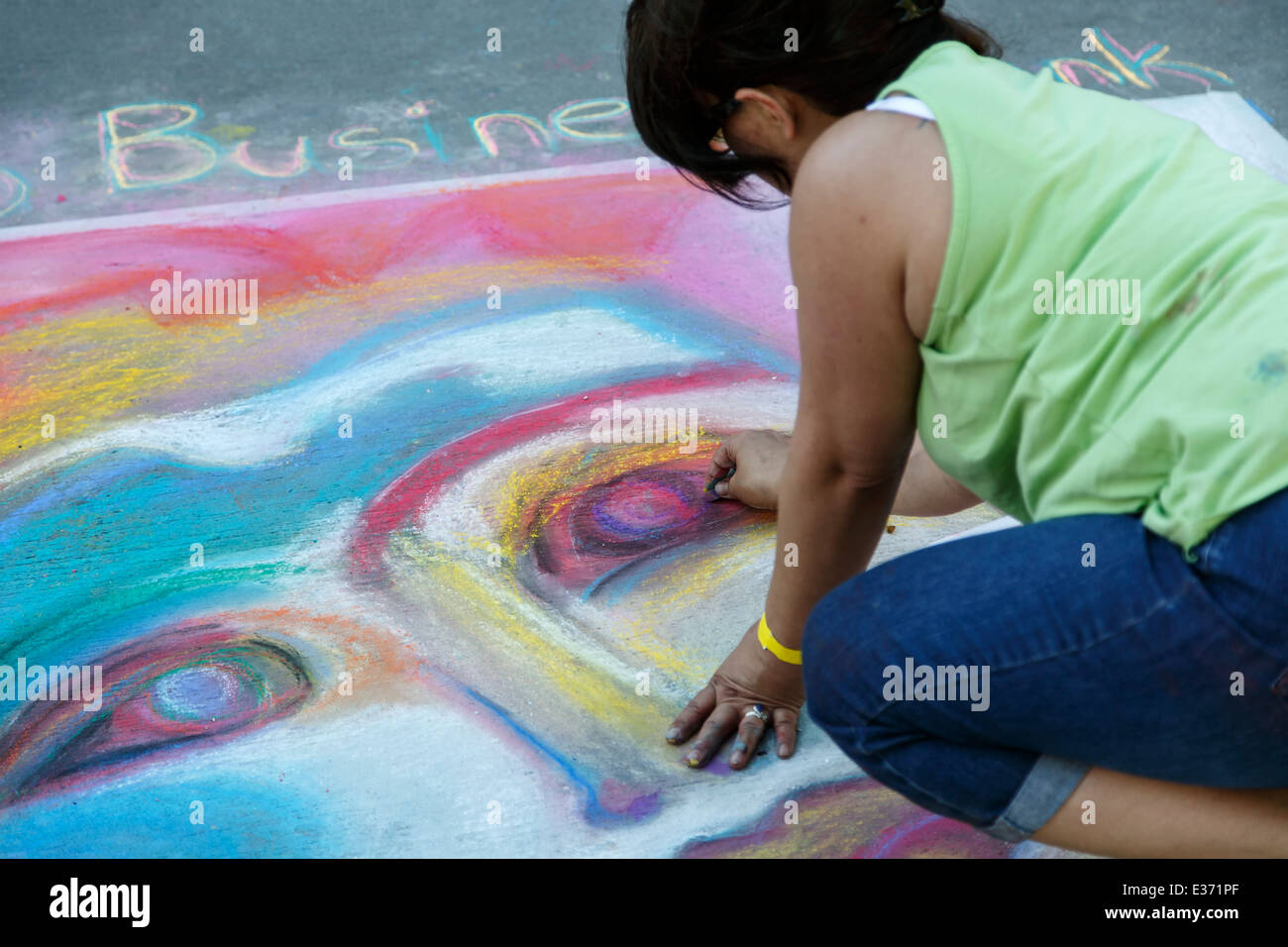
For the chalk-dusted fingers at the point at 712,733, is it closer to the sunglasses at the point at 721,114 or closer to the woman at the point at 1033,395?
the woman at the point at 1033,395

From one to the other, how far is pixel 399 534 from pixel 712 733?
2.40 ft

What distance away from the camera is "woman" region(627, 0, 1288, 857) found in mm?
1131

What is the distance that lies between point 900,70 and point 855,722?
733 millimetres

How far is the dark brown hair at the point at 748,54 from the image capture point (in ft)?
4.19

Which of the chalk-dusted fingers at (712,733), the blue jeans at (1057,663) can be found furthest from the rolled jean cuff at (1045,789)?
the chalk-dusted fingers at (712,733)

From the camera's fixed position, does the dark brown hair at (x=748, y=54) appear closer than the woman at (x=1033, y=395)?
No

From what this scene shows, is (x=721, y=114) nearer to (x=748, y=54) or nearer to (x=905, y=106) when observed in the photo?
(x=748, y=54)

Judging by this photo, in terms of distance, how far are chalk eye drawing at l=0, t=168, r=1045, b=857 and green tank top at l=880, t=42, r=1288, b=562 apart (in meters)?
0.73

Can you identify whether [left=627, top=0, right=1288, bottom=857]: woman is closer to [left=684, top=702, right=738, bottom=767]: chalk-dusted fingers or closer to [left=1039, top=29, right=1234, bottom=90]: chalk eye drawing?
[left=684, top=702, right=738, bottom=767]: chalk-dusted fingers

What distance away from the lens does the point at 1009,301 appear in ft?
3.85

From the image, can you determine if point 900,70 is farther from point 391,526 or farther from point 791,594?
point 391,526

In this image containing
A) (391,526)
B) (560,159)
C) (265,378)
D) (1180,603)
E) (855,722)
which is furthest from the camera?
(560,159)

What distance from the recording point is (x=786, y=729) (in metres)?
1.79

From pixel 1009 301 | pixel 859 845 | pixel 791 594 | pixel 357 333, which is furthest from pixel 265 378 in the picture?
pixel 1009 301
